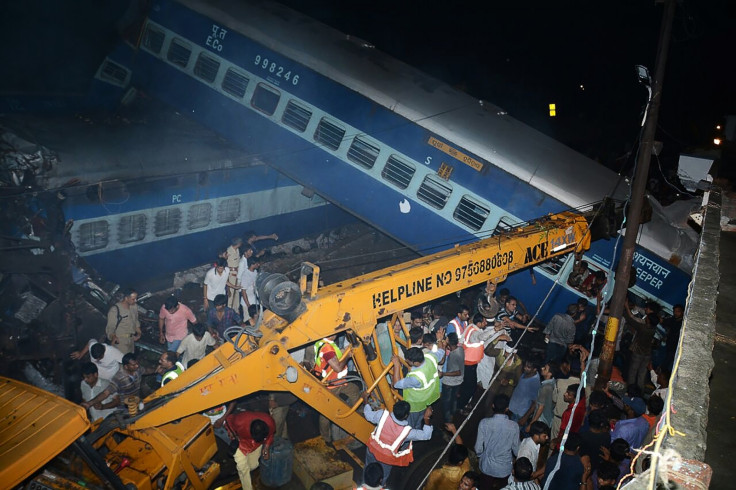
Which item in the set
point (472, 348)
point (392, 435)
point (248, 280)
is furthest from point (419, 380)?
point (248, 280)

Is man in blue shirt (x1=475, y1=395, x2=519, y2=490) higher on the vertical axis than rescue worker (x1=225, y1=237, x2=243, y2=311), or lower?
higher

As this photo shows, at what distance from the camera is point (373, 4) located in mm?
28000

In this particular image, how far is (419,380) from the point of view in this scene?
6.14m

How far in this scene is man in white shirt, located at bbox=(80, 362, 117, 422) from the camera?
640 cm

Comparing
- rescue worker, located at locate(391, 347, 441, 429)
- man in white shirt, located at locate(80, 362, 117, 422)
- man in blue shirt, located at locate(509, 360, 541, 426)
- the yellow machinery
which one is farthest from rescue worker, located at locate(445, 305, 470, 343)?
man in white shirt, located at locate(80, 362, 117, 422)

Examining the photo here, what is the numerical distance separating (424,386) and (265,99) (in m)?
8.70

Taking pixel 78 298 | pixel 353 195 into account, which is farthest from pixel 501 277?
pixel 78 298

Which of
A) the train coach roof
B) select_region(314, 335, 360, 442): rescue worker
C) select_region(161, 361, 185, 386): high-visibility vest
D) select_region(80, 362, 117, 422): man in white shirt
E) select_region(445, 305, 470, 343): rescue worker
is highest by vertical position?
the train coach roof

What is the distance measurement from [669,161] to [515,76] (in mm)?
10572

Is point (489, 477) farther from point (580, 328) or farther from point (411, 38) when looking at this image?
point (411, 38)

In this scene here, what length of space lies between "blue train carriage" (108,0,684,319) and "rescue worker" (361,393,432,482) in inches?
221

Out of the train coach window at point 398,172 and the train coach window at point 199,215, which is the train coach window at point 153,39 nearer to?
the train coach window at point 199,215

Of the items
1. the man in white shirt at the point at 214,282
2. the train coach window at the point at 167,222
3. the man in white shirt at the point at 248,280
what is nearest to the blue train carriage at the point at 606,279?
the man in white shirt at the point at 248,280

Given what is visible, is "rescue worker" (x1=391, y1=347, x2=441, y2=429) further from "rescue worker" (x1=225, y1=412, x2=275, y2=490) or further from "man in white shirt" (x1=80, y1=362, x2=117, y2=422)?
"man in white shirt" (x1=80, y1=362, x2=117, y2=422)
